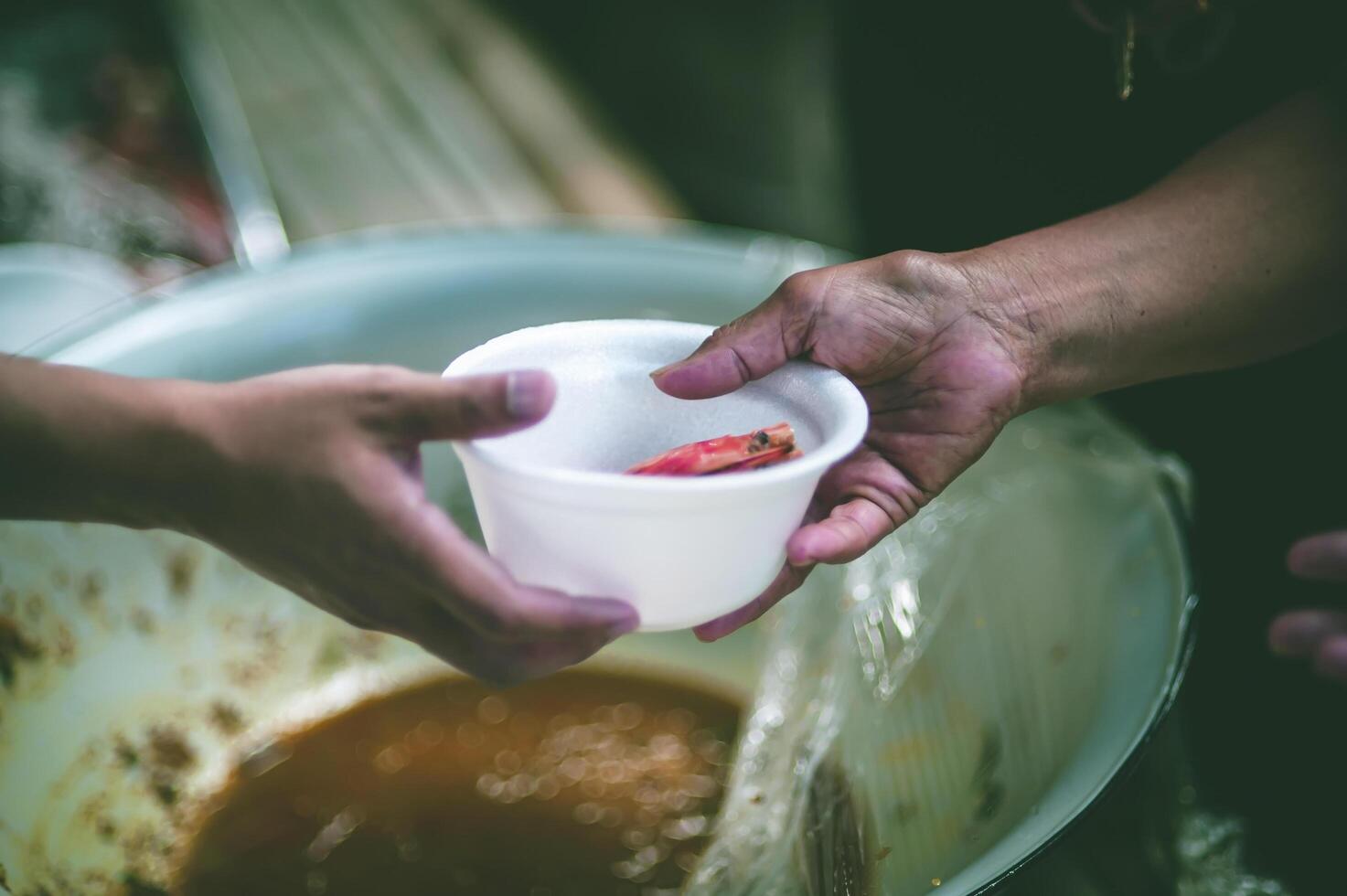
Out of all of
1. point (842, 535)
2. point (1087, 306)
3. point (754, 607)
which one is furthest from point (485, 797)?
point (1087, 306)

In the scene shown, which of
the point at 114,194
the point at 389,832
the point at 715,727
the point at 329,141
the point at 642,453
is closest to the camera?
the point at 642,453

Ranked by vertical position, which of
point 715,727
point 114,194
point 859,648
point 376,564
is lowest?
point 715,727

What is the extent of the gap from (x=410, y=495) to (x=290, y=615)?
2.48ft

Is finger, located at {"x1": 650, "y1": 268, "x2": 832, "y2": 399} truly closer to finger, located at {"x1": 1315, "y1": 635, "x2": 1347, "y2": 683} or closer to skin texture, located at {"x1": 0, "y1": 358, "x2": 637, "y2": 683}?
skin texture, located at {"x1": 0, "y1": 358, "x2": 637, "y2": 683}

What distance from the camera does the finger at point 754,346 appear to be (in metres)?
0.74

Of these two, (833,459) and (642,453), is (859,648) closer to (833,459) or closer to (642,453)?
(642,453)

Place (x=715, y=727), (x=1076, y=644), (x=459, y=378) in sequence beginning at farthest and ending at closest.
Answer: (x=715, y=727)
(x=1076, y=644)
(x=459, y=378)

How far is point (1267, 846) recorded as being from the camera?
1.04 m

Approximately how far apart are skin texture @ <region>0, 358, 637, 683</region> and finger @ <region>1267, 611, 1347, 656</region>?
28.9 inches

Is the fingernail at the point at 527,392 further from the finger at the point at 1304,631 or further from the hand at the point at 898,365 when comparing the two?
the finger at the point at 1304,631

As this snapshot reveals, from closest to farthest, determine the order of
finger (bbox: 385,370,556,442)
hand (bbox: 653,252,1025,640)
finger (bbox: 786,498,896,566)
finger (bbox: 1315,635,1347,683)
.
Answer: finger (bbox: 385,370,556,442)
finger (bbox: 786,498,896,566)
hand (bbox: 653,252,1025,640)
finger (bbox: 1315,635,1347,683)

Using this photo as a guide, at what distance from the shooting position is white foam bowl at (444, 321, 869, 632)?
594 mm

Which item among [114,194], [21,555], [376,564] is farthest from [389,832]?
[114,194]

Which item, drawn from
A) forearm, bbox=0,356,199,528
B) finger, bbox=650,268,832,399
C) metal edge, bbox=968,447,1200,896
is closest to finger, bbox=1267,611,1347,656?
metal edge, bbox=968,447,1200,896
